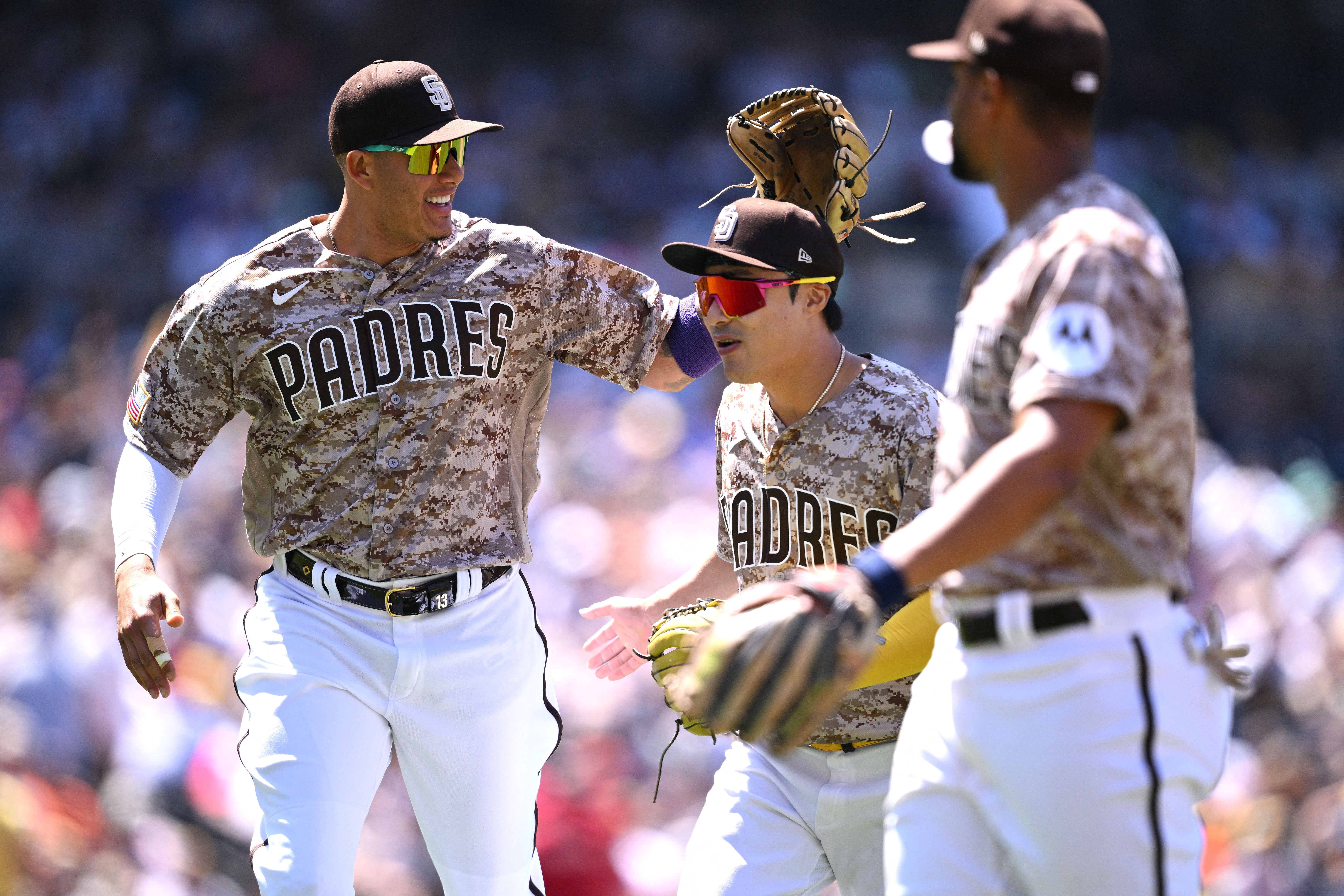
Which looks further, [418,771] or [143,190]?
[143,190]

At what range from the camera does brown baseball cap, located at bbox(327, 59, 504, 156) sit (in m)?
3.70

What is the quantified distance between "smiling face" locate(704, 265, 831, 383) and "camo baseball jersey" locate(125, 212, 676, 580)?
19.4 inches

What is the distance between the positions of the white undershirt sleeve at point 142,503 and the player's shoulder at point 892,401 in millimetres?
1721

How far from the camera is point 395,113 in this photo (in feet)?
12.2

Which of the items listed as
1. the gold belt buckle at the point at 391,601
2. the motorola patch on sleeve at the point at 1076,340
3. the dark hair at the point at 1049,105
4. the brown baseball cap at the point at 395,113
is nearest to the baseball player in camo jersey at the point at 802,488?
the brown baseball cap at the point at 395,113

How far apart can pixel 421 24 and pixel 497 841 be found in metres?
14.7

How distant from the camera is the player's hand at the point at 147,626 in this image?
11.2ft

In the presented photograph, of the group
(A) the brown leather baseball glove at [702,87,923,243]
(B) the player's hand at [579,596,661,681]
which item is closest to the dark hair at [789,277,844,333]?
(A) the brown leather baseball glove at [702,87,923,243]

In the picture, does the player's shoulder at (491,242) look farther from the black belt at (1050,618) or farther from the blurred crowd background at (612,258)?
the blurred crowd background at (612,258)

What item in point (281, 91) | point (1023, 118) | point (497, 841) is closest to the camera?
point (1023, 118)

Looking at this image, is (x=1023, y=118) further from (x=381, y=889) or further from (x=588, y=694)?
(x=588, y=694)

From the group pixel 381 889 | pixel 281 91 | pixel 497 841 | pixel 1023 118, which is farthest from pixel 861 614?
pixel 281 91

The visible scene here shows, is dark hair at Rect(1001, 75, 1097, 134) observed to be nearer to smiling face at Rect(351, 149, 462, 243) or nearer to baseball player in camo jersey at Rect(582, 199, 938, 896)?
baseball player in camo jersey at Rect(582, 199, 938, 896)

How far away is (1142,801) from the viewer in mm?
2332
